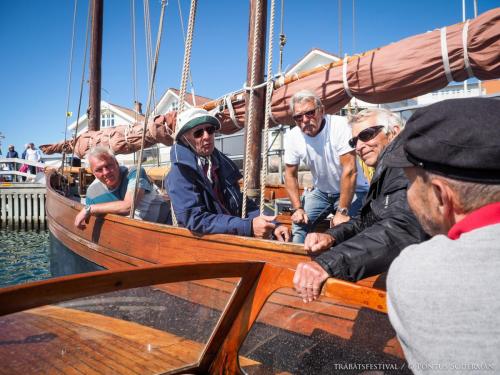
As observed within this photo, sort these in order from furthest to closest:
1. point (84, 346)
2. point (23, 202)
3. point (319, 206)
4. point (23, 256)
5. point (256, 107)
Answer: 1. point (23, 202)
2. point (23, 256)
3. point (256, 107)
4. point (319, 206)
5. point (84, 346)

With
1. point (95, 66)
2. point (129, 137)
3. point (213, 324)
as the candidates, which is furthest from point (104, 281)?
point (95, 66)

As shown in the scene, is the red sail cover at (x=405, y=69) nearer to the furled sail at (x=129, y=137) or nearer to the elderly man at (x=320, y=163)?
the elderly man at (x=320, y=163)

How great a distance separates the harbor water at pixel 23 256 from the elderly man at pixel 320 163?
581cm

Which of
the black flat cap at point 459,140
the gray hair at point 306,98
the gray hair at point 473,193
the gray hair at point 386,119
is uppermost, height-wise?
the gray hair at point 306,98

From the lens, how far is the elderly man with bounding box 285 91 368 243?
2.97 m

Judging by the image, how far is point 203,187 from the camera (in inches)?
98.3

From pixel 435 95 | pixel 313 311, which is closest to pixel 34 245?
pixel 313 311

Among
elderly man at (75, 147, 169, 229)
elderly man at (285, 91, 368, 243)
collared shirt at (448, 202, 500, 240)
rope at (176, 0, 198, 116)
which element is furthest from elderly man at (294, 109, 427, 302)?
elderly man at (75, 147, 169, 229)

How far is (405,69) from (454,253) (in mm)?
3057

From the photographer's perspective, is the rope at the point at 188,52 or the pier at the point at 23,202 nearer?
the rope at the point at 188,52

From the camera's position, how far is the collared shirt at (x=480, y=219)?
71 centimetres

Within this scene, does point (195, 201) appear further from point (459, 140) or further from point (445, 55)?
point (445, 55)

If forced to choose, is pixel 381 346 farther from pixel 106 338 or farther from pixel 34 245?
pixel 34 245

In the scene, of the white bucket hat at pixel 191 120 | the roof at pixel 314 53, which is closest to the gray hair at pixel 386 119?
the white bucket hat at pixel 191 120
